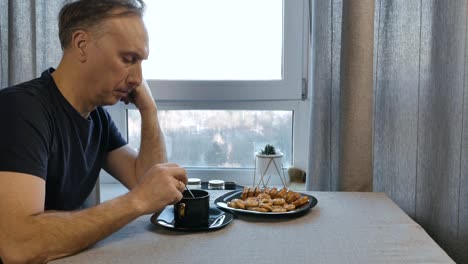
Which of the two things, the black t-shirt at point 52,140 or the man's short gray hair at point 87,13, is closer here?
the black t-shirt at point 52,140

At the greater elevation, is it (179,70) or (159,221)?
(179,70)

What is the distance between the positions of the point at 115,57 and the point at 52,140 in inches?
9.6

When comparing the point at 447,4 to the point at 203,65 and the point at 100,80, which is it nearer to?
the point at 203,65

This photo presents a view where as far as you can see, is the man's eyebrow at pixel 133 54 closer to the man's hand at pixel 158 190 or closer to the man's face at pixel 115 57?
the man's face at pixel 115 57

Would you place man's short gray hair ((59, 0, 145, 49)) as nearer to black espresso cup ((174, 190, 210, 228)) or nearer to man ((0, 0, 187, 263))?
man ((0, 0, 187, 263))

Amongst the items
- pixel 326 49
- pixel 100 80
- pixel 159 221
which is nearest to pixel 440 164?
pixel 326 49

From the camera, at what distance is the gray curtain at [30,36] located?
1757 mm

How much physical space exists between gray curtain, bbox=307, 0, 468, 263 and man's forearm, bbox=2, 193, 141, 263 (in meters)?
0.88

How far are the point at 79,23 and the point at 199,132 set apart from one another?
3.12 feet

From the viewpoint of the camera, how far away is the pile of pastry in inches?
50.2

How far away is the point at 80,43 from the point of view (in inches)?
47.6

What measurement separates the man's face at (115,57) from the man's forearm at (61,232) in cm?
33

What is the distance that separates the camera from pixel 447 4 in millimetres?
1608

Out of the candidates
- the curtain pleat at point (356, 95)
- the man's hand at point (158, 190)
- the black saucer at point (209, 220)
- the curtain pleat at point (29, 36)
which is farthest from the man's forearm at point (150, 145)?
the curtain pleat at point (356, 95)
